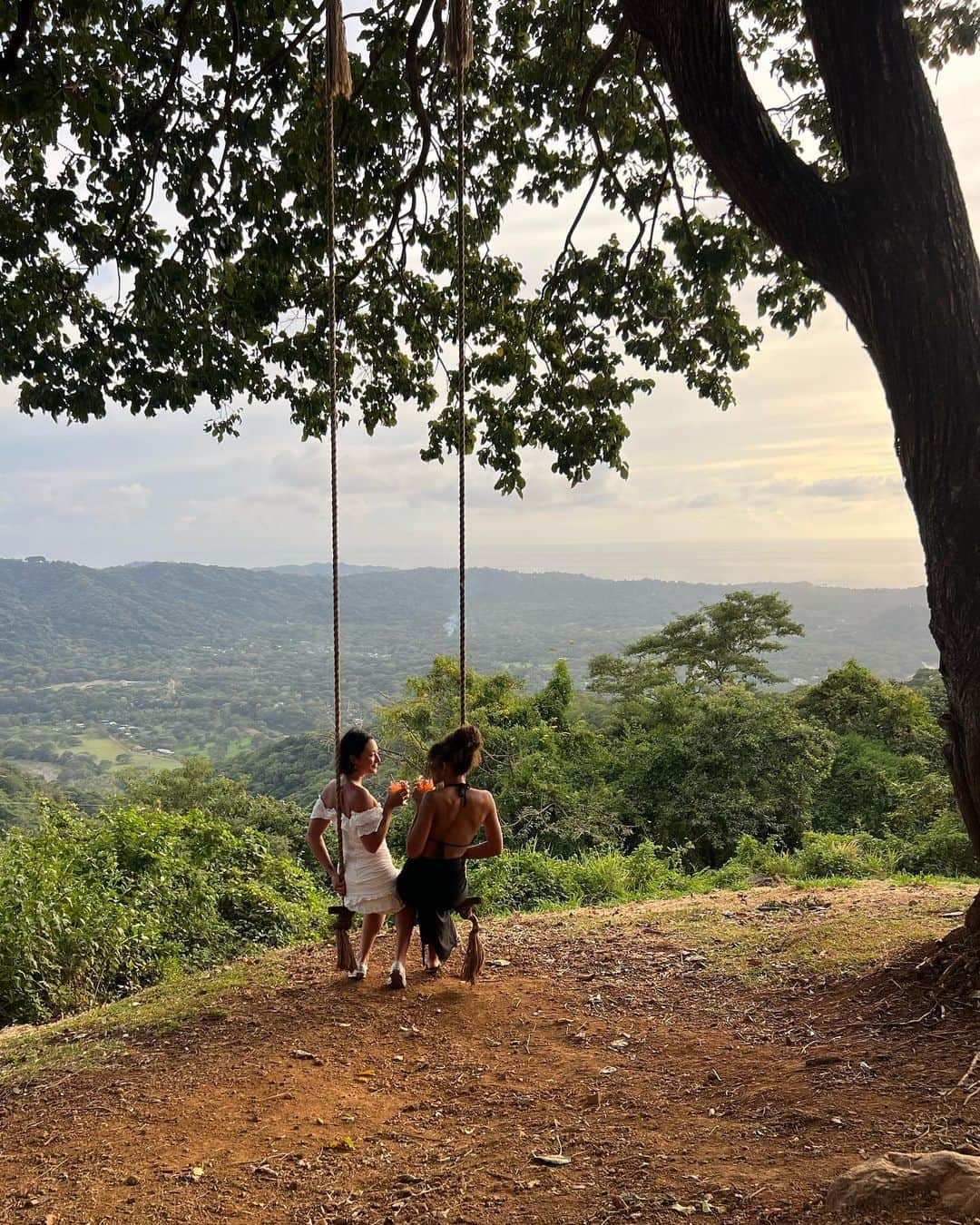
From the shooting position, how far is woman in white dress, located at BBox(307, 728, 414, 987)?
173 inches

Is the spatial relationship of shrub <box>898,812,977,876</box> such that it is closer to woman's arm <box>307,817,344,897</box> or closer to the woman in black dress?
the woman in black dress

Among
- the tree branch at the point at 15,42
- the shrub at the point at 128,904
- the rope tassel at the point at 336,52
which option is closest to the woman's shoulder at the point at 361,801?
the shrub at the point at 128,904

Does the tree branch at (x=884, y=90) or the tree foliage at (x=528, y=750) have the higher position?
the tree branch at (x=884, y=90)

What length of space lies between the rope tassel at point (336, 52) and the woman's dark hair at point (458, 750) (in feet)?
10.1

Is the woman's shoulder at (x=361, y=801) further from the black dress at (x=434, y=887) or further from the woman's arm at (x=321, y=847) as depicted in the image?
the black dress at (x=434, y=887)

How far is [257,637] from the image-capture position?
311ft

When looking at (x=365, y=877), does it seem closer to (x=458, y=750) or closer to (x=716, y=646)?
(x=458, y=750)

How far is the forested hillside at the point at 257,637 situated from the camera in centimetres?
6775

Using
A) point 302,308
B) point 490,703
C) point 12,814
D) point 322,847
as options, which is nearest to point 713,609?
point 490,703

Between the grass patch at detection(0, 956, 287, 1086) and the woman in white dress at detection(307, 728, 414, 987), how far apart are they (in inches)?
29.7

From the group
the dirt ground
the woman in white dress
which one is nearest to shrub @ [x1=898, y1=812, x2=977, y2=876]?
the dirt ground

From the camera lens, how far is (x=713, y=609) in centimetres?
2809

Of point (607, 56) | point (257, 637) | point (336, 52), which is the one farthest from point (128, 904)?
point (257, 637)

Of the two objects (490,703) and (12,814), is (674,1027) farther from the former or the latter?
(12,814)
